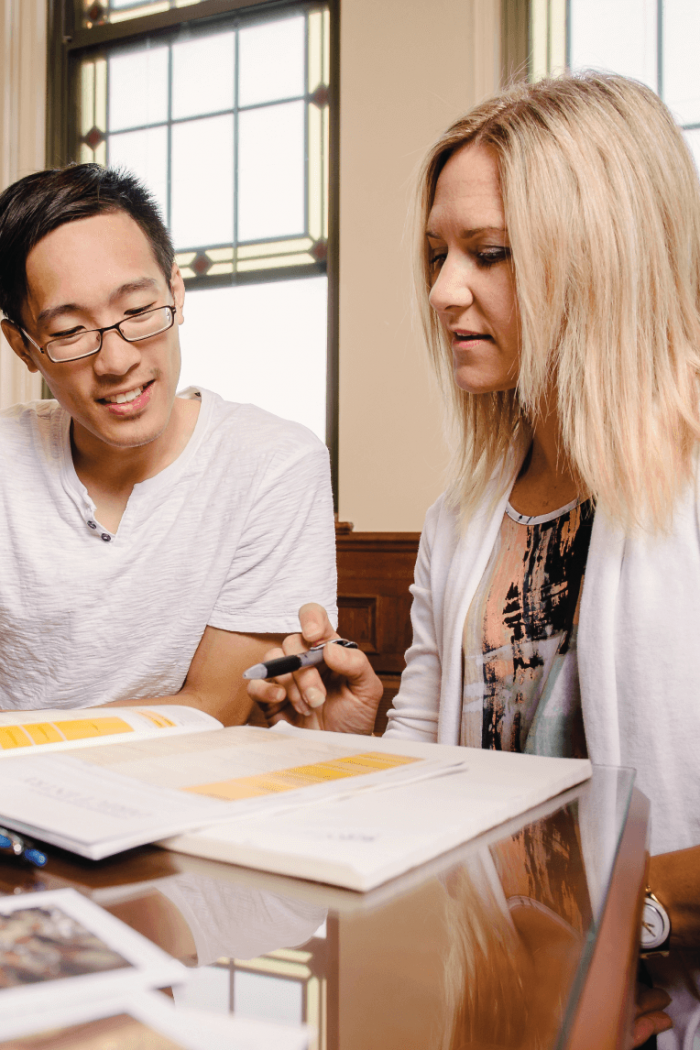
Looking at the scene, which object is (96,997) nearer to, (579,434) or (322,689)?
(322,689)

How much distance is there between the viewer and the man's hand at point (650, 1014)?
698mm

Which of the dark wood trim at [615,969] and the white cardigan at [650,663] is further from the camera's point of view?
the white cardigan at [650,663]

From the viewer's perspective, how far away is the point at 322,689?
0.96m

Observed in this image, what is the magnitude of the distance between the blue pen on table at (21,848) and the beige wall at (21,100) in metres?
3.84

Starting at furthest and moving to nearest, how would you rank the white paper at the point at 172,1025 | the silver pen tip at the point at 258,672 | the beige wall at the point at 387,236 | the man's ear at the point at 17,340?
the beige wall at the point at 387,236, the man's ear at the point at 17,340, the silver pen tip at the point at 258,672, the white paper at the point at 172,1025

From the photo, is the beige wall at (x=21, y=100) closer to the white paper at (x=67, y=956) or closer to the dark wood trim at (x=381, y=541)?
the dark wood trim at (x=381, y=541)

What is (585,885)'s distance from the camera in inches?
18.3

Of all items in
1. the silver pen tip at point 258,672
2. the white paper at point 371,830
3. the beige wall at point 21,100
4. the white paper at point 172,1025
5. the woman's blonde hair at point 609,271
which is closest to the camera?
the white paper at point 172,1025

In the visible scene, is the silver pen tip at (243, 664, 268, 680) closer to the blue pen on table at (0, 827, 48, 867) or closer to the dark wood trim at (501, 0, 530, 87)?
the blue pen on table at (0, 827, 48, 867)

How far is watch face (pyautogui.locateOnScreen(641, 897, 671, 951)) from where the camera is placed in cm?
71

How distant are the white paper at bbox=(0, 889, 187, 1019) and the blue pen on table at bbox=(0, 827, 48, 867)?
5 cm

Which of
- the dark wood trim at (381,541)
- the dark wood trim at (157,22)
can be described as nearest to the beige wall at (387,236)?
the dark wood trim at (381,541)

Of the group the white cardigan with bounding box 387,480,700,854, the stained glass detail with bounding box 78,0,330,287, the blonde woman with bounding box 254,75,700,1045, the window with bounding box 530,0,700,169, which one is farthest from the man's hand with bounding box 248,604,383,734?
the stained glass detail with bounding box 78,0,330,287

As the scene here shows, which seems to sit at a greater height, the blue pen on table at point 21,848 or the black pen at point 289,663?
the black pen at point 289,663
